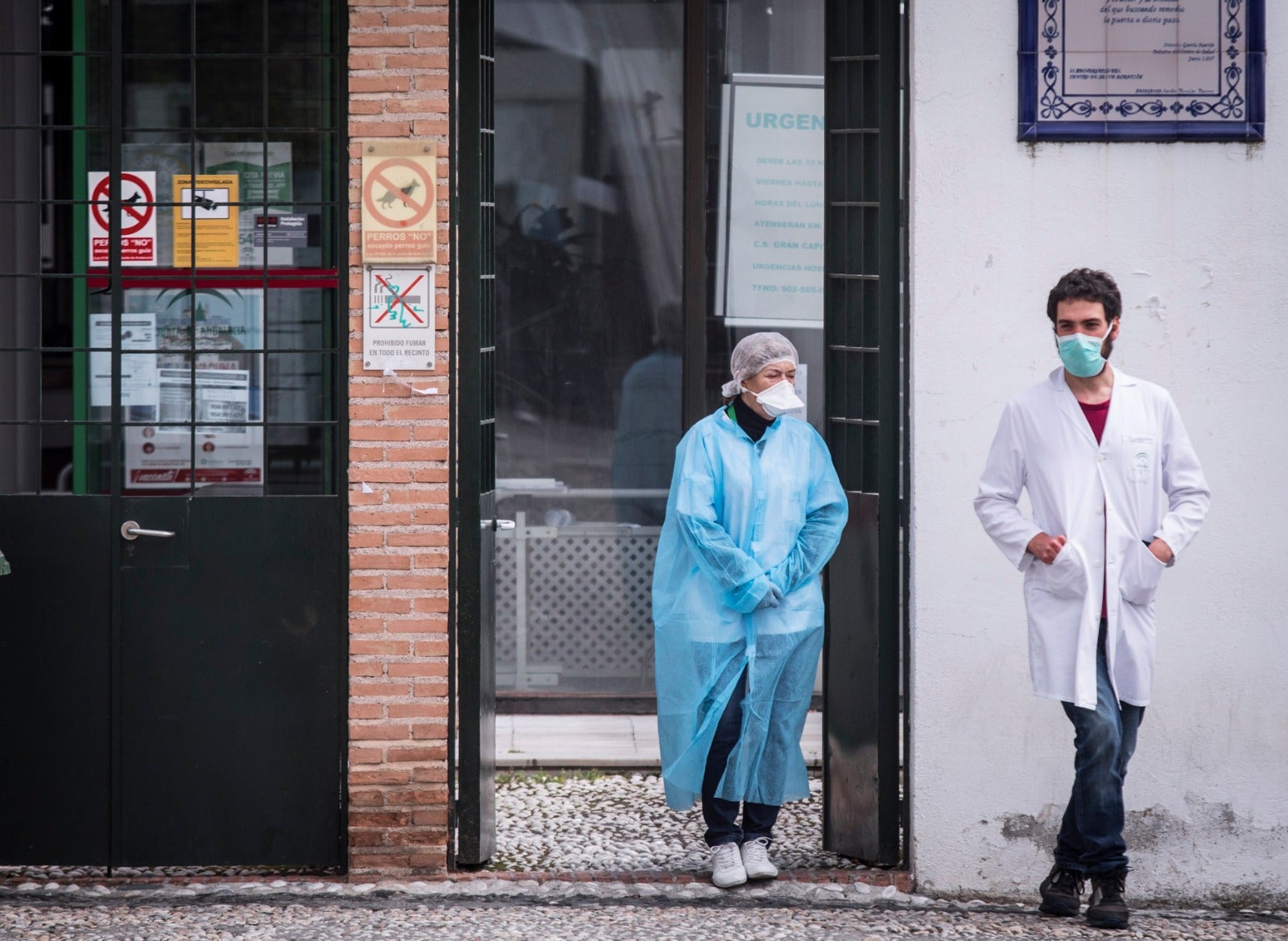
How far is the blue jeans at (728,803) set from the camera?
506cm

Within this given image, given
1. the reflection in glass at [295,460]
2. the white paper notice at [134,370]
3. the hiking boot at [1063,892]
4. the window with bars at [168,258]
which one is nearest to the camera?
the hiking boot at [1063,892]

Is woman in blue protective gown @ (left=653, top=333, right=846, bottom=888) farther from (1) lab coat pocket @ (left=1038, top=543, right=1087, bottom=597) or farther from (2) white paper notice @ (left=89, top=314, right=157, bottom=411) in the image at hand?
(2) white paper notice @ (left=89, top=314, right=157, bottom=411)

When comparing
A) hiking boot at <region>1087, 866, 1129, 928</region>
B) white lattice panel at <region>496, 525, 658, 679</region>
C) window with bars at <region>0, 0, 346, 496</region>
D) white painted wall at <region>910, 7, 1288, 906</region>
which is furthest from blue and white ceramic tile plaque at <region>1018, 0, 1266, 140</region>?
white lattice panel at <region>496, 525, 658, 679</region>

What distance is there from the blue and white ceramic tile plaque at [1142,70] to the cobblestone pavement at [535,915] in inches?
96.6

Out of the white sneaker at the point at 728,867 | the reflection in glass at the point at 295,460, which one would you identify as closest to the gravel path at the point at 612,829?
the white sneaker at the point at 728,867

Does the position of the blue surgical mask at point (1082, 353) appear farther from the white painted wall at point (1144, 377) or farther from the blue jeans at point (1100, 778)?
the blue jeans at point (1100, 778)

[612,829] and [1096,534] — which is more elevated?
[1096,534]

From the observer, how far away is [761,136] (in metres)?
7.21

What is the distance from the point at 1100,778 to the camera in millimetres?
4461

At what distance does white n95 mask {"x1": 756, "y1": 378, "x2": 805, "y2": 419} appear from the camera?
5047 mm

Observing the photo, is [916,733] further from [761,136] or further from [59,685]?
[761,136]

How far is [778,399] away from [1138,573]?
4.17 ft

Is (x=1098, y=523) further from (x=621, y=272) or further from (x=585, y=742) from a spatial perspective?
(x=621, y=272)

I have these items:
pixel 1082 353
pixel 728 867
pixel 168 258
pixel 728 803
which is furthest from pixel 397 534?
pixel 1082 353
